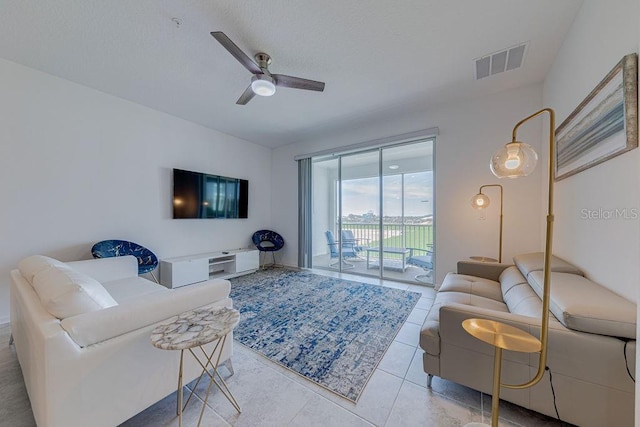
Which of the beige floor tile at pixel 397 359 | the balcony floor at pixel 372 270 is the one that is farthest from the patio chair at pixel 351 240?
the beige floor tile at pixel 397 359

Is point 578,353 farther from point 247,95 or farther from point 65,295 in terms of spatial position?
point 247,95

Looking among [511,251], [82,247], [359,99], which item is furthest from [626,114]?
[82,247]

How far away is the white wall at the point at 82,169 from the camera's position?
2381 millimetres

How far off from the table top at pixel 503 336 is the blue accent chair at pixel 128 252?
356 cm

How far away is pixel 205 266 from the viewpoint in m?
3.63

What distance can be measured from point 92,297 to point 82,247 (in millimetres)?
2329

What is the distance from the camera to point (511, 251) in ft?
9.55

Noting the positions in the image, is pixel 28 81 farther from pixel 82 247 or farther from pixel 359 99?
pixel 359 99

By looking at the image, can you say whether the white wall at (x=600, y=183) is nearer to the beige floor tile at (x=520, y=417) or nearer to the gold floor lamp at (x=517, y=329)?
the gold floor lamp at (x=517, y=329)

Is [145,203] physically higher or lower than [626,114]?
lower

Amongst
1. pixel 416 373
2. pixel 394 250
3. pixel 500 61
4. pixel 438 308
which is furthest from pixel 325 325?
pixel 500 61

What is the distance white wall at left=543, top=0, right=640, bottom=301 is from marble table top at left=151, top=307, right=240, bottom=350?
191cm

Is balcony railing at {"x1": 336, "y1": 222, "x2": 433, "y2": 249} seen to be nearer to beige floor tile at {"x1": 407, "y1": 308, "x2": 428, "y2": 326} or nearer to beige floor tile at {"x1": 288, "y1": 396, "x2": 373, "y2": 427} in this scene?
beige floor tile at {"x1": 407, "y1": 308, "x2": 428, "y2": 326}

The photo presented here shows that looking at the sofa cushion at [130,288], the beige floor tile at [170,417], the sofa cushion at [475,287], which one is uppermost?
the sofa cushion at [475,287]
